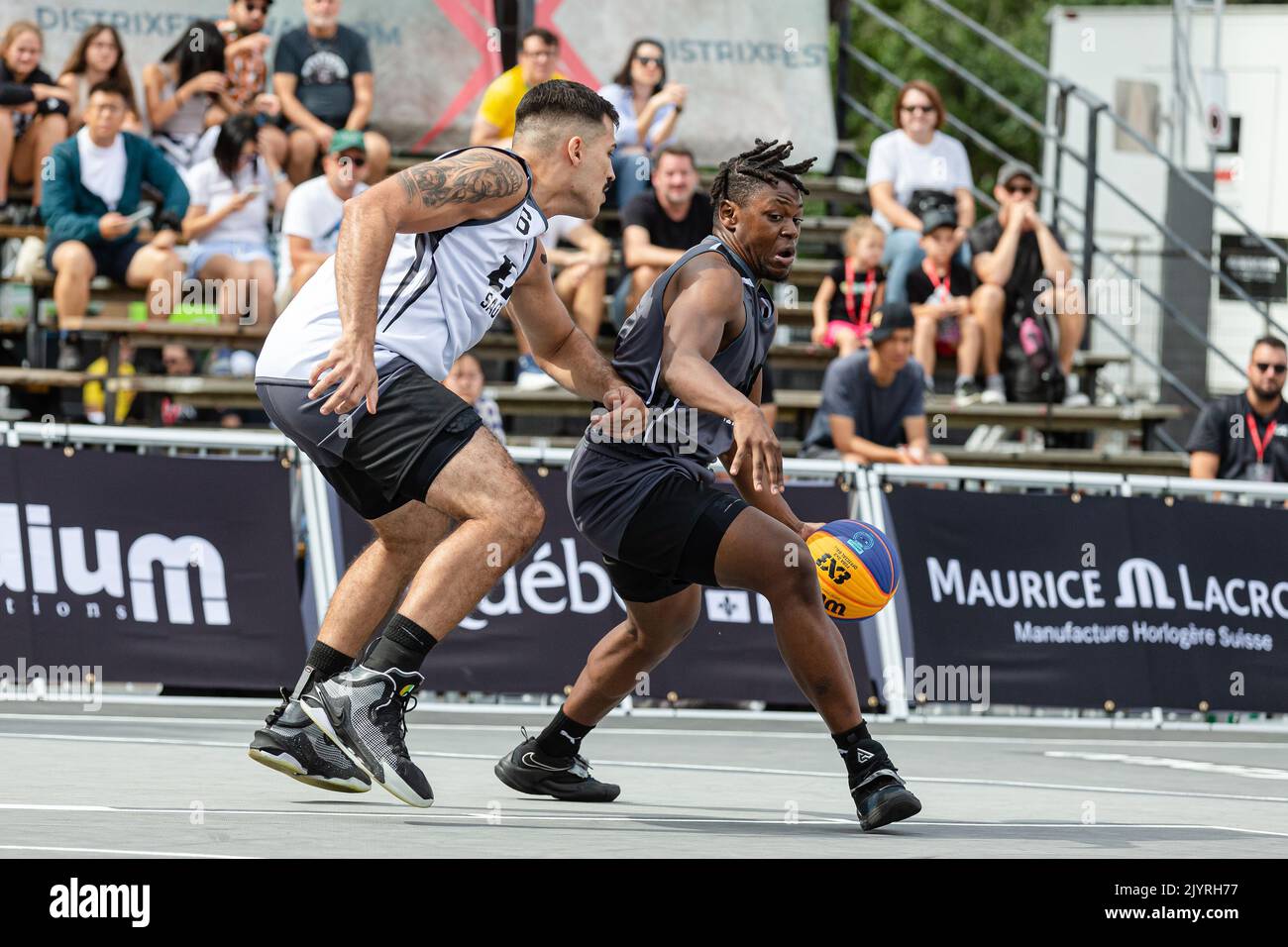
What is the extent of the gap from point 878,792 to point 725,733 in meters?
4.24

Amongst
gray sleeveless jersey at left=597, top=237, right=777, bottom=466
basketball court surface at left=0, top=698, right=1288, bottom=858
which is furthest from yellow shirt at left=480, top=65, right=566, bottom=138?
gray sleeveless jersey at left=597, top=237, right=777, bottom=466

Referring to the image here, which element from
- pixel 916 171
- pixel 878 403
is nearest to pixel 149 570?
pixel 878 403

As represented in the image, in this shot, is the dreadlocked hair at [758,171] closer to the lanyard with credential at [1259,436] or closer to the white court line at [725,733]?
the white court line at [725,733]

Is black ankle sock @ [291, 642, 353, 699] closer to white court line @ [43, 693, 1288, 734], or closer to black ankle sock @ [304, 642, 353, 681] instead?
black ankle sock @ [304, 642, 353, 681]

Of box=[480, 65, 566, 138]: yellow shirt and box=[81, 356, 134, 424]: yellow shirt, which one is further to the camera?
box=[480, 65, 566, 138]: yellow shirt

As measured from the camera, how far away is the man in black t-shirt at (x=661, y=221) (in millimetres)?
13961

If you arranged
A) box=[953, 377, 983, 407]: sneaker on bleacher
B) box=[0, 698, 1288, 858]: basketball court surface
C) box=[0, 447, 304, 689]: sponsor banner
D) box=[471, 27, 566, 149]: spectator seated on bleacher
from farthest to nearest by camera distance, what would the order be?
box=[953, 377, 983, 407]: sneaker on bleacher, box=[471, 27, 566, 149]: spectator seated on bleacher, box=[0, 447, 304, 689]: sponsor banner, box=[0, 698, 1288, 858]: basketball court surface

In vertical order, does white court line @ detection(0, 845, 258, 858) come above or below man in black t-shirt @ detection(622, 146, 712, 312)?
below

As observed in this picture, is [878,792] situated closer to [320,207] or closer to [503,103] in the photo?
[320,207]

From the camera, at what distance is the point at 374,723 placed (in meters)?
5.80

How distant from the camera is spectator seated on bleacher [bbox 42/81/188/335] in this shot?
13.6 meters

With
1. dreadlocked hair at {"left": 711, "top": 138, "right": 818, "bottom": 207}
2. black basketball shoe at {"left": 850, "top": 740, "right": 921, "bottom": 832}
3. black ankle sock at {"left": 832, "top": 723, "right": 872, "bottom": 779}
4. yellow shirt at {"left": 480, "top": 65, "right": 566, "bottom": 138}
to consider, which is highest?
yellow shirt at {"left": 480, "top": 65, "right": 566, "bottom": 138}

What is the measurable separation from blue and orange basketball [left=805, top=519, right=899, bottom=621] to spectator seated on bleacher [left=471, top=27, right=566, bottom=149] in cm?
761
